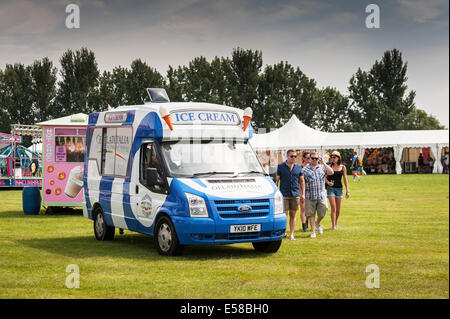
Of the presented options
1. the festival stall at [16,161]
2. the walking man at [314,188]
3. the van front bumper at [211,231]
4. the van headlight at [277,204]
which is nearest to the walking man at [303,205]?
the walking man at [314,188]

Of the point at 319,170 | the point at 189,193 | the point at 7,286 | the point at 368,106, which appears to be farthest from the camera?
the point at 368,106

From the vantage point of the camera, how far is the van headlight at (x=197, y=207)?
11062mm

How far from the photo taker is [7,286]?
29.1 ft

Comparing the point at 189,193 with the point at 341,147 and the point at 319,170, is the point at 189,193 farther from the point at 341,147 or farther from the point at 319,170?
the point at 341,147

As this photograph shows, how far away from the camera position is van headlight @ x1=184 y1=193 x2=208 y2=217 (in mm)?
11062

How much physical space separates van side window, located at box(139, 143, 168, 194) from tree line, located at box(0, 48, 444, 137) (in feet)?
202

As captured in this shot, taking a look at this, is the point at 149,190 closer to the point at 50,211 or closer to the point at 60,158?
the point at 60,158

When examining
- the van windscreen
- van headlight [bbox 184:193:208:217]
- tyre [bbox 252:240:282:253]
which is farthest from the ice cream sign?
tyre [bbox 252:240:282:253]

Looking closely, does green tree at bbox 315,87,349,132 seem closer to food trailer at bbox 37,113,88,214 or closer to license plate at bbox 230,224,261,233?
food trailer at bbox 37,113,88,214

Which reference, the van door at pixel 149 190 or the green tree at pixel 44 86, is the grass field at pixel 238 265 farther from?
the green tree at pixel 44 86

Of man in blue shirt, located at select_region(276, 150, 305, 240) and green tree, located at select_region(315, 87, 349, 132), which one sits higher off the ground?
green tree, located at select_region(315, 87, 349, 132)

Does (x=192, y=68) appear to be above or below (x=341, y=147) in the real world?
above

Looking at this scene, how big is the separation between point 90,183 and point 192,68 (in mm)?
65257

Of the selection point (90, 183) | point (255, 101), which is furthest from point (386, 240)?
point (255, 101)
